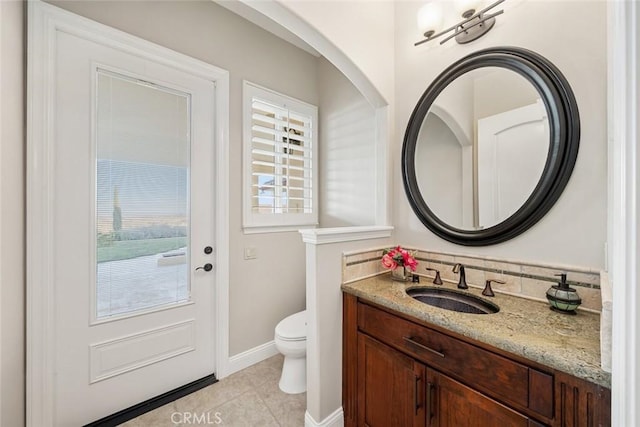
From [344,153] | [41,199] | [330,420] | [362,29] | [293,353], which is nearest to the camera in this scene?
[41,199]

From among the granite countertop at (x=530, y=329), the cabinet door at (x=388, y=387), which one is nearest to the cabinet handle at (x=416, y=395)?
the cabinet door at (x=388, y=387)

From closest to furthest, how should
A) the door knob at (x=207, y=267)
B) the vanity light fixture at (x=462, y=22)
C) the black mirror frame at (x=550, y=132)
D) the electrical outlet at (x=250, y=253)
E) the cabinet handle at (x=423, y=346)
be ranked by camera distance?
1. the cabinet handle at (x=423, y=346)
2. the black mirror frame at (x=550, y=132)
3. the vanity light fixture at (x=462, y=22)
4. the door knob at (x=207, y=267)
5. the electrical outlet at (x=250, y=253)

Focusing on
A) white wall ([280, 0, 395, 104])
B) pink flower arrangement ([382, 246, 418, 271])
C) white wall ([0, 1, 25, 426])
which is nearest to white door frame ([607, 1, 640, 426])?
pink flower arrangement ([382, 246, 418, 271])

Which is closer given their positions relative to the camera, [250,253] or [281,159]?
[250,253]

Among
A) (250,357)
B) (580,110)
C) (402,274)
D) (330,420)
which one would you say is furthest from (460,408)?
Answer: (250,357)

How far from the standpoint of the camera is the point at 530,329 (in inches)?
35.6

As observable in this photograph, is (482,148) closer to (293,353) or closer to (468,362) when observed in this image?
(468,362)

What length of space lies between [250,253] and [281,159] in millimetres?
894

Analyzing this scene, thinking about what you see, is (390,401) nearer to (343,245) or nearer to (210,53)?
(343,245)

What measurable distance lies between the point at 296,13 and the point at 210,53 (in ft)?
3.33

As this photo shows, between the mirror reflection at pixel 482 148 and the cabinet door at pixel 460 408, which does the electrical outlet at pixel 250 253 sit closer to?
the mirror reflection at pixel 482 148

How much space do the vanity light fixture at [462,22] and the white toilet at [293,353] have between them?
82.4 inches

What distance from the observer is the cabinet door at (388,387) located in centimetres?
107
